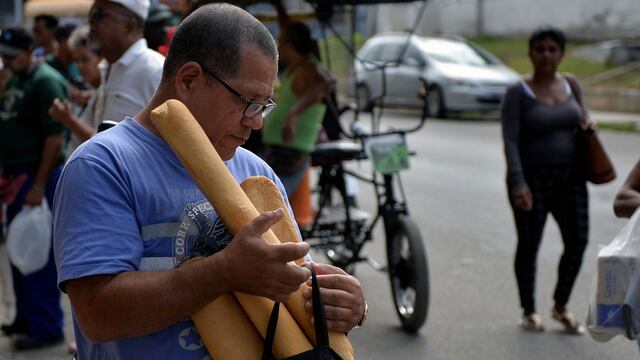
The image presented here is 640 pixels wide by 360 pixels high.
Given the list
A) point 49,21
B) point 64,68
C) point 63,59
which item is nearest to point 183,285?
point 64,68

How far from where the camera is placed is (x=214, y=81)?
2061mm

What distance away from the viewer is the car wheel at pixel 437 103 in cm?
2086

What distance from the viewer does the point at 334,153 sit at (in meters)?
6.96

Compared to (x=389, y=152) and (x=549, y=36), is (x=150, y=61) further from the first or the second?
(x=549, y=36)

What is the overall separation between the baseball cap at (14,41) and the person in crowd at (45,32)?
423 cm

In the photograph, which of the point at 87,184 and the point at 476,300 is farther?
the point at 476,300

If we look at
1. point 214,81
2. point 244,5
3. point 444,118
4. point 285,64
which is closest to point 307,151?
point 285,64

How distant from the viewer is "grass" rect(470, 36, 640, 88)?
23234mm

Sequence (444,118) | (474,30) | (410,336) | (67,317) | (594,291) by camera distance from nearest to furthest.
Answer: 1. (594,291)
2. (410,336)
3. (67,317)
4. (444,118)
5. (474,30)

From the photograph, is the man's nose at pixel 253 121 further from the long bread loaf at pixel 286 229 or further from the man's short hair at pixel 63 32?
the man's short hair at pixel 63 32

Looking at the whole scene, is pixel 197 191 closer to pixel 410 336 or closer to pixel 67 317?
pixel 410 336

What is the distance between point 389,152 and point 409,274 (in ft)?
2.84

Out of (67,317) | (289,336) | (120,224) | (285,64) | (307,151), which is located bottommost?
A: (67,317)

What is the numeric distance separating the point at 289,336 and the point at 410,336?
424 cm
